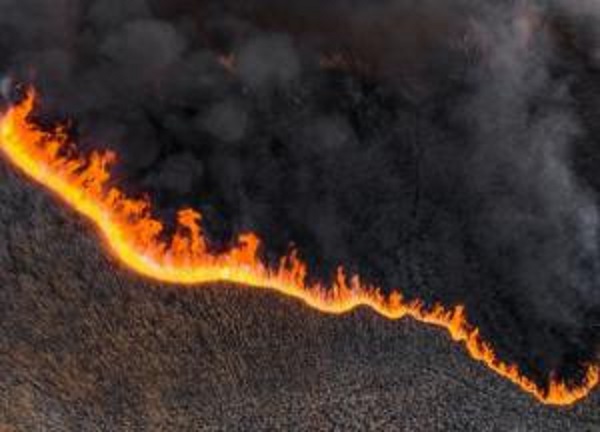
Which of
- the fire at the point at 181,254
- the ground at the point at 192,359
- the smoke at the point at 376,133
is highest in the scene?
the smoke at the point at 376,133

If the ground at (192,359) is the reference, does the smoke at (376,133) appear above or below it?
above

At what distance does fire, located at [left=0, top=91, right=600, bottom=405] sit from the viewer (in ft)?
13.0

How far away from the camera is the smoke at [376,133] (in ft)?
14.9

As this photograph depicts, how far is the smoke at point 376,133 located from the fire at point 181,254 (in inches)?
3.4

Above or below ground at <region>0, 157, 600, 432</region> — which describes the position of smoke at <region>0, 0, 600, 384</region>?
above

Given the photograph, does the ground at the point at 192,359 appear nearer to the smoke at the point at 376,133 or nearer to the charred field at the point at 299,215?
the charred field at the point at 299,215

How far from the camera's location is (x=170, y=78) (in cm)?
467

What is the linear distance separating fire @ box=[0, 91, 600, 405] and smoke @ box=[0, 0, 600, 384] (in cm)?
9

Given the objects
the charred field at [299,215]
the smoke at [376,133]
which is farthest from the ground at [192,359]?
the smoke at [376,133]

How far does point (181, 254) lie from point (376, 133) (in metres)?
1.17

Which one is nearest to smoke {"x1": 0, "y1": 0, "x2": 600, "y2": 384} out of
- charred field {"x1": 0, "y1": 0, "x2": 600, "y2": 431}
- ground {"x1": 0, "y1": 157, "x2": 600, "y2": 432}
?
charred field {"x1": 0, "y1": 0, "x2": 600, "y2": 431}

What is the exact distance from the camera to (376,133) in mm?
4777

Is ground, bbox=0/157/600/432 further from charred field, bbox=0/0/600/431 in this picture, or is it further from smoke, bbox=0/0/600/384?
smoke, bbox=0/0/600/384

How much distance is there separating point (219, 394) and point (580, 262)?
1798 millimetres
